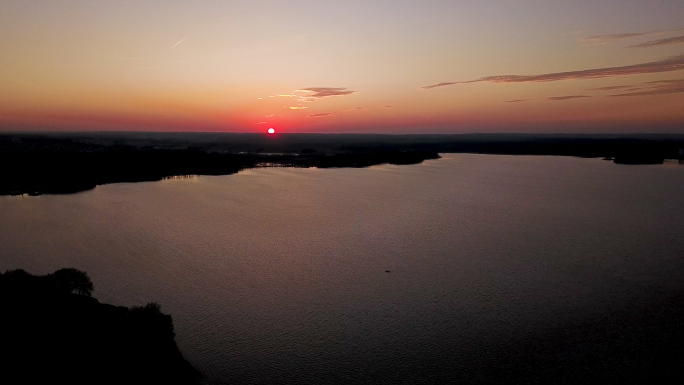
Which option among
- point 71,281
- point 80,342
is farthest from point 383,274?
point 80,342

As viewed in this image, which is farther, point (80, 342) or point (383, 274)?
point (383, 274)

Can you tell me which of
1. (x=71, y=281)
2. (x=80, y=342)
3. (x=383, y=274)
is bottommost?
(x=383, y=274)

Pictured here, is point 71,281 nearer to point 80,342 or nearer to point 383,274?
point 80,342

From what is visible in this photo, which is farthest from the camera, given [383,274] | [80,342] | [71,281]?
[383,274]

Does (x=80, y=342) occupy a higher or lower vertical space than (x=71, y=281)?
lower

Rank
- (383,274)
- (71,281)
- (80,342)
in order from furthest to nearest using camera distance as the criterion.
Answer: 1. (383,274)
2. (71,281)
3. (80,342)
